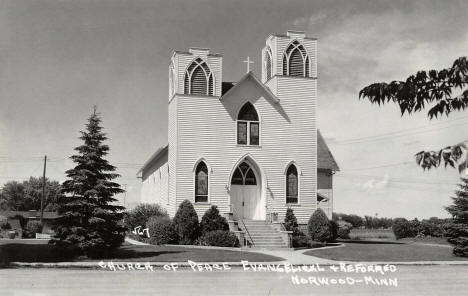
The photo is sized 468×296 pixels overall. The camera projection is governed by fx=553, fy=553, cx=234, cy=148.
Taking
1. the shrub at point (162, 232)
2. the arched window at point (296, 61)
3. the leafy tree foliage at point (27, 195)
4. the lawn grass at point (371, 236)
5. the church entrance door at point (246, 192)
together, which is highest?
the arched window at point (296, 61)

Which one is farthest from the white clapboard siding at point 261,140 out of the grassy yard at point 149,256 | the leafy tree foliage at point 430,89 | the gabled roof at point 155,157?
the leafy tree foliage at point 430,89

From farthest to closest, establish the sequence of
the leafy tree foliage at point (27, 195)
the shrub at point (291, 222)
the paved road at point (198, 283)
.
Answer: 1. the leafy tree foliage at point (27, 195)
2. the shrub at point (291, 222)
3. the paved road at point (198, 283)

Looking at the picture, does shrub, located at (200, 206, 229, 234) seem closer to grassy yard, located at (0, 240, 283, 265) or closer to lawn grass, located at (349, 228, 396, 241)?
grassy yard, located at (0, 240, 283, 265)

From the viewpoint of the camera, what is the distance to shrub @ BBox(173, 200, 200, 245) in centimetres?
2709

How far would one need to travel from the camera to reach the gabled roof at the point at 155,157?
34441mm

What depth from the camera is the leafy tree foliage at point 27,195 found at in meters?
77.5

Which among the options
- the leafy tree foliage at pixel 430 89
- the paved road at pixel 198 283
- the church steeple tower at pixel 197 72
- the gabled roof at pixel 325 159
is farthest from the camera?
the gabled roof at pixel 325 159

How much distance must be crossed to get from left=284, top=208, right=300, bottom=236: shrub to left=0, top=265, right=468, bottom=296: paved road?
11.3m

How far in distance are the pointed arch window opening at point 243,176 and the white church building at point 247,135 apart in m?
0.05

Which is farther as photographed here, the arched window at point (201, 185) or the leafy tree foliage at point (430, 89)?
the arched window at point (201, 185)

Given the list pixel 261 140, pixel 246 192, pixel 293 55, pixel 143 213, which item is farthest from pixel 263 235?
pixel 293 55

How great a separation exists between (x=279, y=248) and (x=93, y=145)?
10790mm

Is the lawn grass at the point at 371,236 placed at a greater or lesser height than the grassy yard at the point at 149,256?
greater

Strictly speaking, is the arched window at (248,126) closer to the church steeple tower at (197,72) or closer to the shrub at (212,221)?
the church steeple tower at (197,72)
